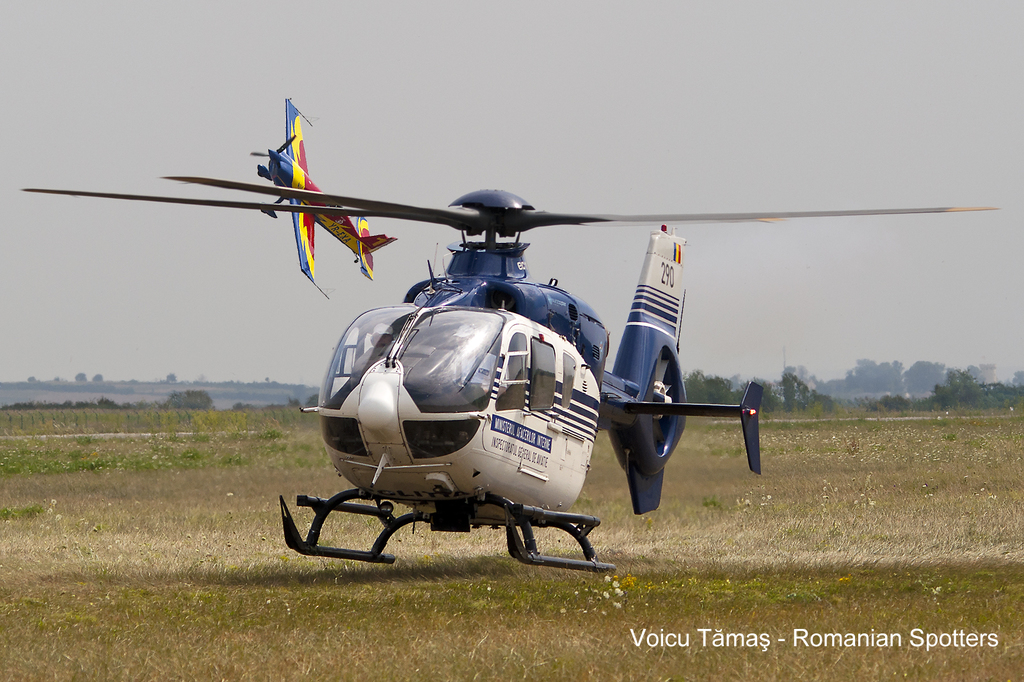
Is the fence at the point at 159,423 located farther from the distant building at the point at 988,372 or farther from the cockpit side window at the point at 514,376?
the distant building at the point at 988,372

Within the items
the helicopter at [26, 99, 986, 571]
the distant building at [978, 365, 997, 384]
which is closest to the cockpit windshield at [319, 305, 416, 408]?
the helicopter at [26, 99, 986, 571]

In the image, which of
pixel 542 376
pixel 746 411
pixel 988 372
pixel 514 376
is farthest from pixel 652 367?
pixel 988 372

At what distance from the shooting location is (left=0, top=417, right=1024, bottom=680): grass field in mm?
7492

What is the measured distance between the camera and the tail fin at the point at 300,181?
30953mm

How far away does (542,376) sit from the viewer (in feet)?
37.6

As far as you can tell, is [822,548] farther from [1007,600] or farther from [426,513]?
[426,513]

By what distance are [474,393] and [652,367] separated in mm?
5769

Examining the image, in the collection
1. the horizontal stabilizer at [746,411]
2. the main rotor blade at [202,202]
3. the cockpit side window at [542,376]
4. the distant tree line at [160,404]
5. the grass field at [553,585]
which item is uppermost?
the main rotor blade at [202,202]

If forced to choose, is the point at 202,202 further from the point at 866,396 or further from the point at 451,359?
the point at 866,396

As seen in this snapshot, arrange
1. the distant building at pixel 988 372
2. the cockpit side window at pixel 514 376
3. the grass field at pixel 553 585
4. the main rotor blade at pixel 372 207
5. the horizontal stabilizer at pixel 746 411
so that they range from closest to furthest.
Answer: the grass field at pixel 553 585, the main rotor blade at pixel 372 207, the cockpit side window at pixel 514 376, the horizontal stabilizer at pixel 746 411, the distant building at pixel 988 372

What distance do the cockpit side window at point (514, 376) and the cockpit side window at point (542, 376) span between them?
169 millimetres

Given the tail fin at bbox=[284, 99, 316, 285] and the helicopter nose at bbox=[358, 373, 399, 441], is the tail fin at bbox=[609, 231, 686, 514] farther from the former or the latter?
the tail fin at bbox=[284, 99, 316, 285]

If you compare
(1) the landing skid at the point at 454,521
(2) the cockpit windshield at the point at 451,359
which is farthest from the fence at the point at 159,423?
(2) the cockpit windshield at the point at 451,359

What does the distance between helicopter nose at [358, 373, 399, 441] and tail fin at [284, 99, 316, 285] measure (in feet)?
67.4
